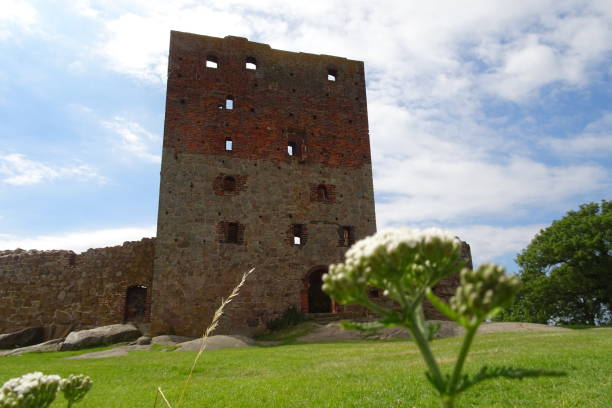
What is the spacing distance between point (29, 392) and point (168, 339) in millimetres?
15147

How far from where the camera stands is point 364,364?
892 centimetres

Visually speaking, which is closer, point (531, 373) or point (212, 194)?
point (531, 373)

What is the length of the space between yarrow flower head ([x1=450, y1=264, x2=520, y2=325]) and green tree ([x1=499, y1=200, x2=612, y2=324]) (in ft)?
94.0

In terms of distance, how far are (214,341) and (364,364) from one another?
7.23 m

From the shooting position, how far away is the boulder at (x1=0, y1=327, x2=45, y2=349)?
17234mm

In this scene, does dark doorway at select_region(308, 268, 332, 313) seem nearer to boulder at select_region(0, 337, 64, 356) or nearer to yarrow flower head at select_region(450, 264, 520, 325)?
boulder at select_region(0, 337, 64, 356)

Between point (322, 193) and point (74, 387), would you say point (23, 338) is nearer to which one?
point (322, 193)

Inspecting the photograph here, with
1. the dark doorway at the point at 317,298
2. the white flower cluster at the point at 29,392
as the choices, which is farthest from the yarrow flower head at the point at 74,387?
the dark doorway at the point at 317,298

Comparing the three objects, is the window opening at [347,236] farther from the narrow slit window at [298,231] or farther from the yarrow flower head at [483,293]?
the yarrow flower head at [483,293]

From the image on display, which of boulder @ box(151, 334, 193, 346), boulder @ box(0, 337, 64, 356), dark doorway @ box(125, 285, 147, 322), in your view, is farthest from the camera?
dark doorway @ box(125, 285, 147, 322)

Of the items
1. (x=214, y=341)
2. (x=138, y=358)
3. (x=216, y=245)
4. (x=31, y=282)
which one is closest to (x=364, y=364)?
(x=138, y=358)

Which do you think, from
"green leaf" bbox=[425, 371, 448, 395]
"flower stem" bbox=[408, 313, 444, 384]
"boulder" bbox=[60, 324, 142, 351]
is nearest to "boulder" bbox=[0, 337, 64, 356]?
"boulder" bbox=[60, 324, 142, 351]

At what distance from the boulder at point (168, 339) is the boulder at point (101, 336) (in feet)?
4.07

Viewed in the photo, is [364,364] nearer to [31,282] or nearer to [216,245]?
[216,245]
